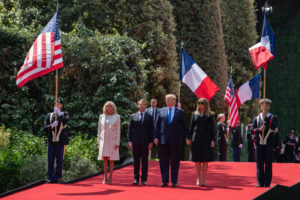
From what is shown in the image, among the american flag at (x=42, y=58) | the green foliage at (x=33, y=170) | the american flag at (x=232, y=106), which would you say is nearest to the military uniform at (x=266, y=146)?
the american flag at (x=42, y=58)

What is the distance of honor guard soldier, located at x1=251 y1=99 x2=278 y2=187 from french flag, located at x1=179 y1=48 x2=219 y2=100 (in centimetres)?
402

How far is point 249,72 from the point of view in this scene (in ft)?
107

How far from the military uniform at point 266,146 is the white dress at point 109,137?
2.98 metres

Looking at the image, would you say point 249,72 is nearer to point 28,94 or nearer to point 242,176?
point 28,94

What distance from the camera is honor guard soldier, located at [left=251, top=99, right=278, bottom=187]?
11.3 meters

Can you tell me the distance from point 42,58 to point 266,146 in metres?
5.22

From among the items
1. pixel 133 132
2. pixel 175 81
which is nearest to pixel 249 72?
pixel 175 81

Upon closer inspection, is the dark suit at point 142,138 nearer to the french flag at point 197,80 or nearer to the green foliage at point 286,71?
the french flag at point 197,80

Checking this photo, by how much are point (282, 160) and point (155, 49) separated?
10488 mm

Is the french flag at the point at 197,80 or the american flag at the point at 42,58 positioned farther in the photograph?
the french flag at the point at 197,80

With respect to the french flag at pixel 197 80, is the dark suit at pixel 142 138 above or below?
below

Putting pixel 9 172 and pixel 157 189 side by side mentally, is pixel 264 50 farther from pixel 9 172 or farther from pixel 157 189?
pixel 9 172

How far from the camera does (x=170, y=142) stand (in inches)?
450

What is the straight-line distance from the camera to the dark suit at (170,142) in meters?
11.4
